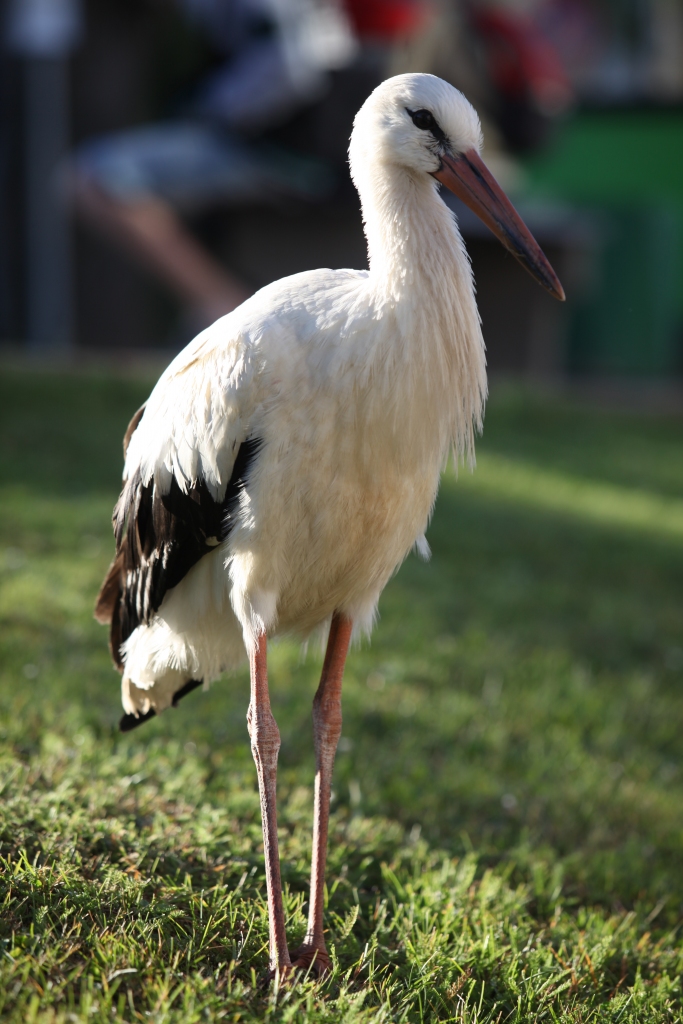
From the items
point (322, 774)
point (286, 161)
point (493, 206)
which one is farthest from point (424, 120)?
point (286, 161)

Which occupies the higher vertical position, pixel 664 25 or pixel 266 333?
pixel 664 25

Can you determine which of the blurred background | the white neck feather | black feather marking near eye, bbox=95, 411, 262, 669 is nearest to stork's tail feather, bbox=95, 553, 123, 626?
black feather marking near eye, bbox=95, 411, 262, 669

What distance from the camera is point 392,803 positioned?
3811mm

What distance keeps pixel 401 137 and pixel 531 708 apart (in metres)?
2.82

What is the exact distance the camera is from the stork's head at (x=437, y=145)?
2662 millimetres

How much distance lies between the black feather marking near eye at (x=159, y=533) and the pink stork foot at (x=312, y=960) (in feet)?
3.39

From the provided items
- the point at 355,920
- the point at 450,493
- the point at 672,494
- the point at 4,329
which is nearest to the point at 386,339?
the point at 355,920

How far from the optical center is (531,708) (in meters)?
4.73

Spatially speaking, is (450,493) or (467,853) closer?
(467,853)

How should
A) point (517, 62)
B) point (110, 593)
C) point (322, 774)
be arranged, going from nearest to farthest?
point (322, 774) < point (110, 593) < point (517, 62)

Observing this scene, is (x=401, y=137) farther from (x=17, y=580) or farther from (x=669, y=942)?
(x=17, y=580)

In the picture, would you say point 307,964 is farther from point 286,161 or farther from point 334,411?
point 286,161

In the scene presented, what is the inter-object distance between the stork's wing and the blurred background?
8.05 meters

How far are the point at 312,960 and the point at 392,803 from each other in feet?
3.78
